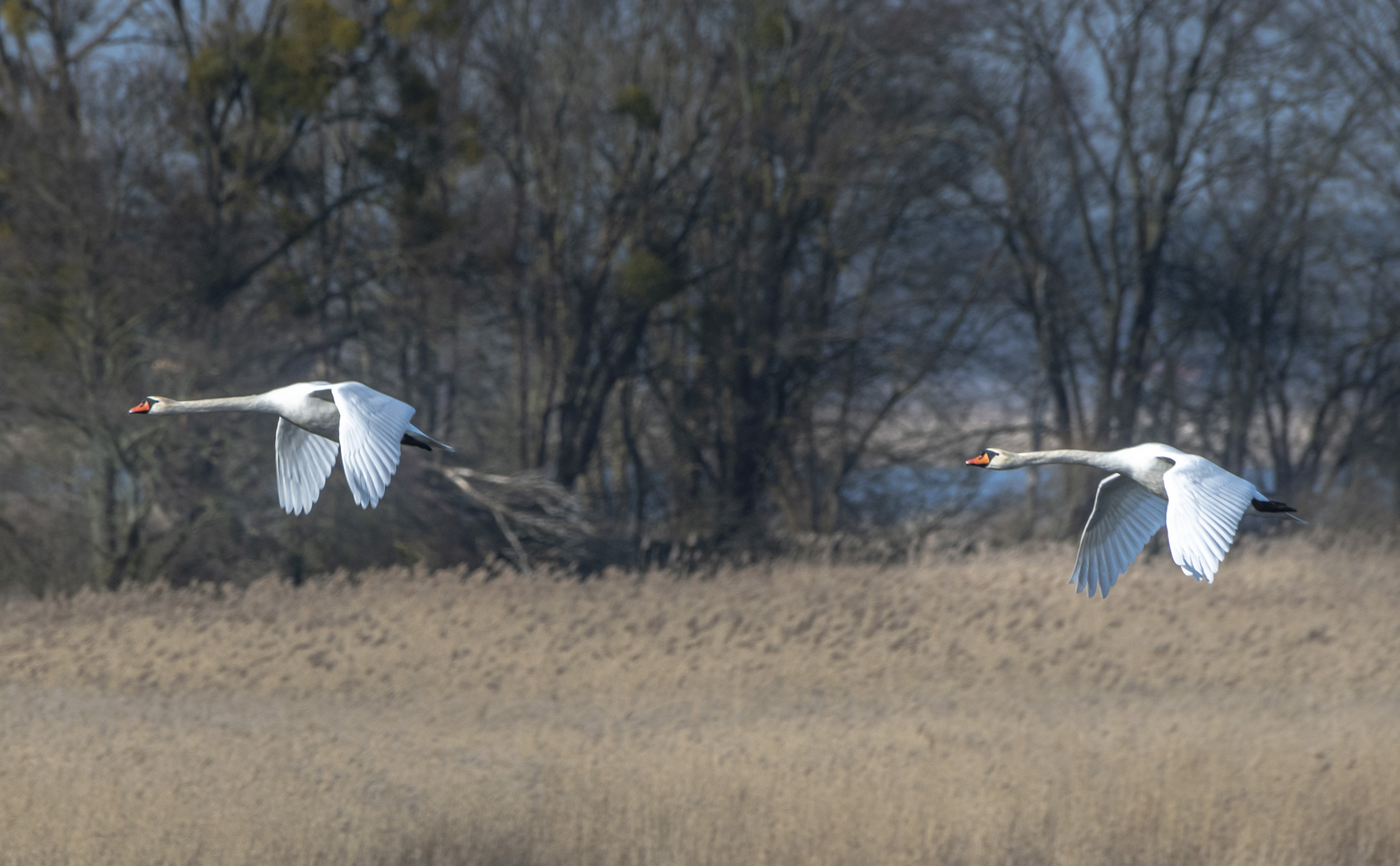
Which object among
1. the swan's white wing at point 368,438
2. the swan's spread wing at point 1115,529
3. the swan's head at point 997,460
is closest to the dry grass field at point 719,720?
the swan's spread wing at point 1115,529

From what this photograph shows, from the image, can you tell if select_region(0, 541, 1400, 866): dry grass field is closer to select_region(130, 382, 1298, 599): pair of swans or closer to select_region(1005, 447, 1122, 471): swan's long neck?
select_region(130, 382, 1298, 599): pair of swans

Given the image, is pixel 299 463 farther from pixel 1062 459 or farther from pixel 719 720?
pixel 719 720

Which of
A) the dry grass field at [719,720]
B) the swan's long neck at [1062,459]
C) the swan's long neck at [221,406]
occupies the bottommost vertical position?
the dry grass field at [719,720]

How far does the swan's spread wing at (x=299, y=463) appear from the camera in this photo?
12.0ft

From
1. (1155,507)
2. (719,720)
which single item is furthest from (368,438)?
(719,720)

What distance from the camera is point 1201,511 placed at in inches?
104

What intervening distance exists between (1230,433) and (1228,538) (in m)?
19.8

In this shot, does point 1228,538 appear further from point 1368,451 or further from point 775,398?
point 1368,451

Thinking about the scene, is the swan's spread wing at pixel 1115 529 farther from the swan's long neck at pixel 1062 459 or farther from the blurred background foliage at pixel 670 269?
the blurred background foliage at pixel 670 269

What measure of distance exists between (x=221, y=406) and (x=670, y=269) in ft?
50.3

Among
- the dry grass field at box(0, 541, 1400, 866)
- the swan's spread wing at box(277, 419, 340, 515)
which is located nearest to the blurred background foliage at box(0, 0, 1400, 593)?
the dry grass field at box(0, 541, 1400, 866)

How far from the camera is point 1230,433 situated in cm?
2092

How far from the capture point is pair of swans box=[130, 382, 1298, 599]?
249 cm

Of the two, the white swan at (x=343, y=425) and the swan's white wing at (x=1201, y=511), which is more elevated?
the white swan at (x=343, y=425)
